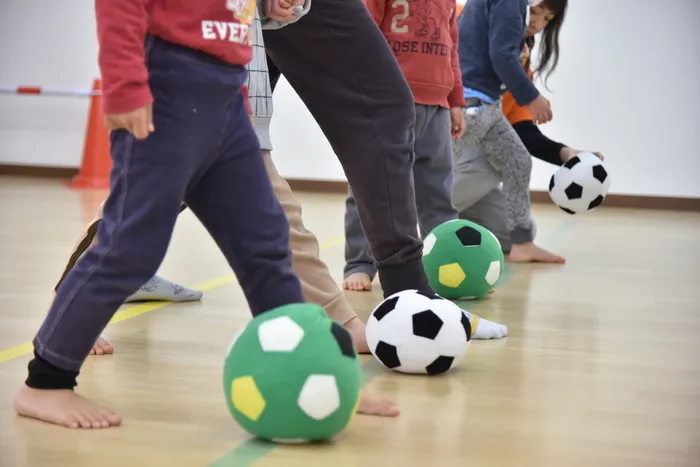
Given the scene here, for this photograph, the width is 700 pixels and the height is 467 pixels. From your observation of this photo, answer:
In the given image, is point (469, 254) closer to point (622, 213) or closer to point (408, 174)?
point (408, 174)

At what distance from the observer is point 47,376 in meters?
1.63

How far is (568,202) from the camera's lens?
4.24m

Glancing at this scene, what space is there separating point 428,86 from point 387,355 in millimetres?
1235

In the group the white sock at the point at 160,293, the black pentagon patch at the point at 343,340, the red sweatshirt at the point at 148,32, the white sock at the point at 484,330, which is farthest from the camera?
the white sock at the point at 160,293

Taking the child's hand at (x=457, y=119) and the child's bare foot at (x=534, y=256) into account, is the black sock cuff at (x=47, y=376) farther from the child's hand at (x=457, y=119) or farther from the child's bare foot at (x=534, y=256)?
the child's bare foot at (x=534, y=256)

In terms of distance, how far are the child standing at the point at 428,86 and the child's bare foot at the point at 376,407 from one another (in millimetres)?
1434

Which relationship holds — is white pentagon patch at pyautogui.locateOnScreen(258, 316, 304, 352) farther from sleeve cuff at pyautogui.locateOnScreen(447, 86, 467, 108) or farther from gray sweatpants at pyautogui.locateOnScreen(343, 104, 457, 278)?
sleeve cuff at pyautogui.locateOnScreen(447, 86, 467, 108)

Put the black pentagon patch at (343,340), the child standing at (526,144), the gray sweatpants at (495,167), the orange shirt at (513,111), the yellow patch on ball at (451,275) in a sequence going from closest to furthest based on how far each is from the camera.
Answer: the black pentagon patch at (343,340) → the yellow patch on ball at (451,275) → the gray sweatpants at (495,167) → the child standing at (526,144) → the orange shirt at (513,111)

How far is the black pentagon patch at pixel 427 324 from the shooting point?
6.61ft

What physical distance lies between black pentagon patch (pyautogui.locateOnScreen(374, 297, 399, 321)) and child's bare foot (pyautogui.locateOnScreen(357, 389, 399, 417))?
1.11 ft

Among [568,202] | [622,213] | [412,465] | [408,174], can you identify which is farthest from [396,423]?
[622,213]

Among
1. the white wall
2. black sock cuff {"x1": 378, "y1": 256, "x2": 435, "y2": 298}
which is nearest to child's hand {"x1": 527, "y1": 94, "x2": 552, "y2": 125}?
black sock cuff {"x1": 378, "y1": 256, "x2": 435, "y2": 298}

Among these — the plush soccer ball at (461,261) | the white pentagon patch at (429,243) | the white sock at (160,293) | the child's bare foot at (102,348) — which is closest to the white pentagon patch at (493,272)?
the plush soccer ball at (461,261)

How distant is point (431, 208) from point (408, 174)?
1010mm
